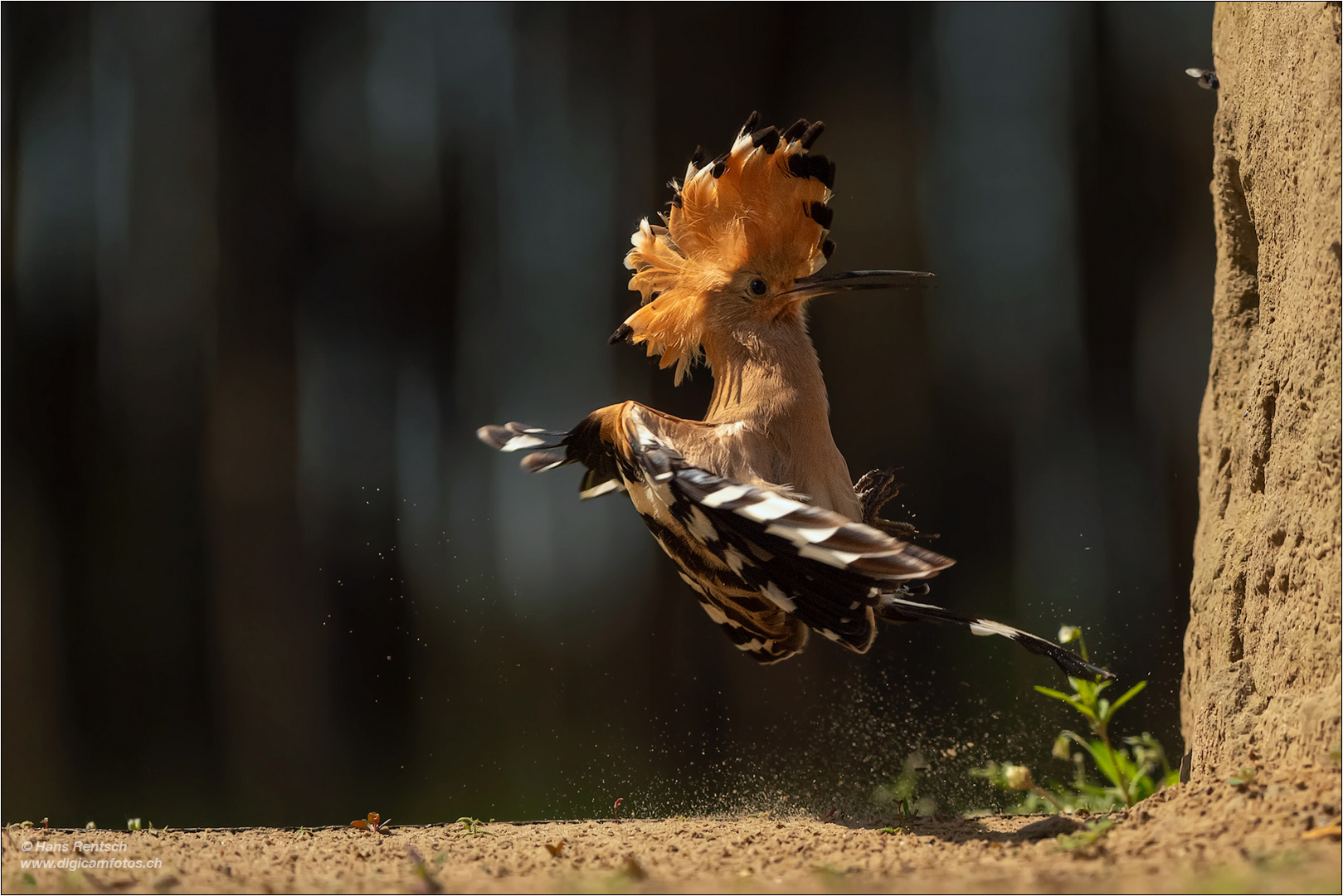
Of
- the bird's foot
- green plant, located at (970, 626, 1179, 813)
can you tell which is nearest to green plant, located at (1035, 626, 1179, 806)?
green plant, located at (970, 626, 1179, 813)

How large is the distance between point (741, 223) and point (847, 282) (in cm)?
22

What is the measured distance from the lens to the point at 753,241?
1.59 m

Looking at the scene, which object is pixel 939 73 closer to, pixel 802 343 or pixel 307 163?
pixel 802 343

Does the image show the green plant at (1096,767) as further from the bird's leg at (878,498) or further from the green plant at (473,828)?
the green plant at (473,828)

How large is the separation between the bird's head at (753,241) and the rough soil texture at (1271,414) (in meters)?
0.56

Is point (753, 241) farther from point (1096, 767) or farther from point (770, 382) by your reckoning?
point (1096, 767)

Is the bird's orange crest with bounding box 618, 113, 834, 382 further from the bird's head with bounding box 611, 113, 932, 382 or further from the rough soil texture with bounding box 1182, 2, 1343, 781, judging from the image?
the rough soil texture with bounding box 1182, 2, 1343, 781

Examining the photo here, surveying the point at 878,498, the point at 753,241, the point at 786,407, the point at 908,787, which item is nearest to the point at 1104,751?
the point at 908,787

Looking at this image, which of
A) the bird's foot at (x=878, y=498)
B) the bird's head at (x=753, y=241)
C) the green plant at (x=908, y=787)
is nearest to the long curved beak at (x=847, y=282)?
the bird's head at (x=753, y=241)

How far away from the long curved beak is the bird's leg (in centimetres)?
37

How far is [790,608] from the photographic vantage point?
131 centimetres

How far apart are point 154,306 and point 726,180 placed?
210cm

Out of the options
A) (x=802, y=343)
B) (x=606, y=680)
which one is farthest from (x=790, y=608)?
(x=606, y=680)

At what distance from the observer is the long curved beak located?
5.27 feet
